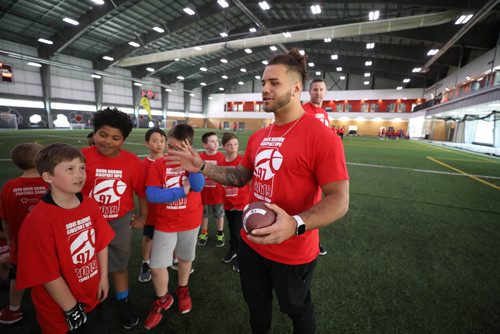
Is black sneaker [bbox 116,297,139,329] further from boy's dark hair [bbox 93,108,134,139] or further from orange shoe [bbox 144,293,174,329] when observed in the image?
boy's dark hair [bbox 93,108,134,139]

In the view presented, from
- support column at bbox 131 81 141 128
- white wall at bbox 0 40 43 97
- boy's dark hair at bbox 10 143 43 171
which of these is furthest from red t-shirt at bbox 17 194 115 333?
support column at bbox 131 81 141 128

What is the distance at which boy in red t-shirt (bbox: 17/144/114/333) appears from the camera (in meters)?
1.41

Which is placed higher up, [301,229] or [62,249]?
[301,229]

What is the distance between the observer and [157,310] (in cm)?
226

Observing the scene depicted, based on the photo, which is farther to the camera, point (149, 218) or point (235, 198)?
point (235, 198)

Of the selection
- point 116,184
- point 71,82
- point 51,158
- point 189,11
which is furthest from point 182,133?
point 71,82

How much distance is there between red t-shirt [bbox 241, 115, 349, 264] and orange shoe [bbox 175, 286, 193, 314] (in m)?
1.24

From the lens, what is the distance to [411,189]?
7086 mm

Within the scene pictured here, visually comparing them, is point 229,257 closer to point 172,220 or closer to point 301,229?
point 172,220

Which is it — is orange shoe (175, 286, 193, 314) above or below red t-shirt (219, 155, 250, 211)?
below

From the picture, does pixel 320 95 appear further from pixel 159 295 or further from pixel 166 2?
pixel 166 2

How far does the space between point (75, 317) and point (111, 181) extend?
110 centimetres

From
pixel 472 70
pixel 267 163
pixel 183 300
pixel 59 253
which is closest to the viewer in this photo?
pixel 59 253

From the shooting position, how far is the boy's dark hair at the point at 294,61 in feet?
5.36
